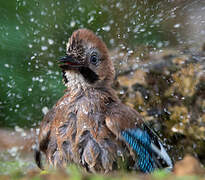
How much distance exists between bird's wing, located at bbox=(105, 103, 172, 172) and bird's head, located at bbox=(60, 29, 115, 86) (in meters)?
0.41

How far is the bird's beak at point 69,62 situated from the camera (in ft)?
12.7

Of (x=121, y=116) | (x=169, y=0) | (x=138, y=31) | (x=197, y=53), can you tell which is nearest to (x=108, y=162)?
(x=121, y=116)

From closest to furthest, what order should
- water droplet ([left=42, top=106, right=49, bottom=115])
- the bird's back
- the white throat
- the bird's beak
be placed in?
the bird's back → the bird's beak → the white throat → water droplet ([left=42, top=106, right=49, bottom=115])

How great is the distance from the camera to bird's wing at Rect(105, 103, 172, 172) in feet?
12.3

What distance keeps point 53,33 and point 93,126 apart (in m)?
3.67

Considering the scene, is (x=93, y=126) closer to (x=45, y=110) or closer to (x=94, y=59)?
(x=94, y=59)

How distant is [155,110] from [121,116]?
1.78 meters

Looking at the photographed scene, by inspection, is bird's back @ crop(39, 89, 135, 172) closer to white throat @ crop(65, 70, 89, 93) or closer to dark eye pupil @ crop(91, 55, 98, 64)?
white throat @ crop(65, 70, 89, 93)

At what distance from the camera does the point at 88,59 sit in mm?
4078

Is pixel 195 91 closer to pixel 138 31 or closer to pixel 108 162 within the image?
pixel 138 31

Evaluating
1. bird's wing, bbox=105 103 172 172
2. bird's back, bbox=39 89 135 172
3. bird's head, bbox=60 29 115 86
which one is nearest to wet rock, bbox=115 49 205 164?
bird's wing, bbox=105 103 172 172

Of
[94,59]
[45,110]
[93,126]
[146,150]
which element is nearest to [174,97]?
[146,150]

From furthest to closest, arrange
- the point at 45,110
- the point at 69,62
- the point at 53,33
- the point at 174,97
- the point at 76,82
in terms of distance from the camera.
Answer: the point at 53,33 → the point at 45,110 → the point at 174,97 → the point at 76,82 → the point at 69,62

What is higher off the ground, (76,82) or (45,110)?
(76,82)
